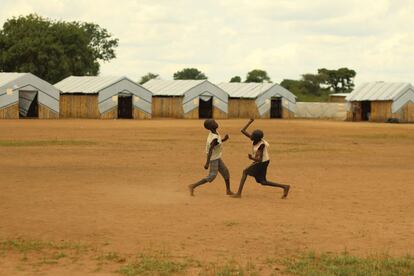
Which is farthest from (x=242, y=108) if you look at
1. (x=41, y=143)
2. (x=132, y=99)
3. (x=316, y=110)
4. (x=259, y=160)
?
(x=259, y=160)

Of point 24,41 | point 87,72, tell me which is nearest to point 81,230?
point 24,41

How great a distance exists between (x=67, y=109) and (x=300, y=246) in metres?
47.3

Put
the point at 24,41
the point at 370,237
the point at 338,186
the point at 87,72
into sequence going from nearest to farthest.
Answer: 1. the point at 370,237
2. the point at 338,186
3. the point at 24,41
4. the point at 87,72

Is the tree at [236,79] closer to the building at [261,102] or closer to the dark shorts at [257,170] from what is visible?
the building at [261,102]

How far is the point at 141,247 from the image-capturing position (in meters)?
9.03

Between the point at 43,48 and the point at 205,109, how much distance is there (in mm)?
17770

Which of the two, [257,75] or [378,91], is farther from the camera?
[257,75]

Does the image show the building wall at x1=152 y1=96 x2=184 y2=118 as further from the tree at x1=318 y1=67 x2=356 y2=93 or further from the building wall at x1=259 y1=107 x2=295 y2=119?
the tree at x1=318 y1=67 x2=356 y2=93

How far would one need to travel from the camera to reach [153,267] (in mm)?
7938

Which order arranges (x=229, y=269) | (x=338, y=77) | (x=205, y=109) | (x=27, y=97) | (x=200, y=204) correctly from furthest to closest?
(x=338, y=77) → (x=205, y=109) → (x=27, y=97) → (x=200, y=204) → (x=229, y=269)

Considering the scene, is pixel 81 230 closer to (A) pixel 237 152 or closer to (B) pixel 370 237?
(B) pixel 370 237

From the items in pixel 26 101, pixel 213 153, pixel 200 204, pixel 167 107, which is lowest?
pixel 200 204

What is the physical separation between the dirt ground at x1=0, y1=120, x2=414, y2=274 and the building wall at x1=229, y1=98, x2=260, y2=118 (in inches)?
1588

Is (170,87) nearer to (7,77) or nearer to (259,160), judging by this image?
(7,77)
